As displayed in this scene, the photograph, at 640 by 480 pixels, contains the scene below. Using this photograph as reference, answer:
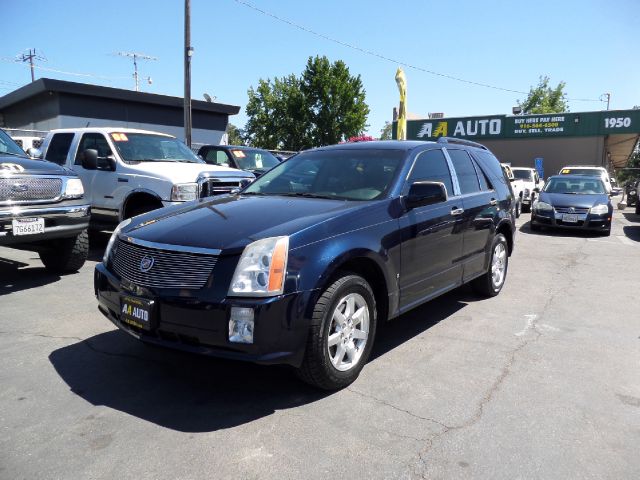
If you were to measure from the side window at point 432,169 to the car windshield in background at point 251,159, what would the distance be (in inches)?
280

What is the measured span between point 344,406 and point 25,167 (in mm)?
4705

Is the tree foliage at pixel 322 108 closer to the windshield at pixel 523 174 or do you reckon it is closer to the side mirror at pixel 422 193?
the windshield at pixel 523 174

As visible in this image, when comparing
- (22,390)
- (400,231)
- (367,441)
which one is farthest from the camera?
(400,231)

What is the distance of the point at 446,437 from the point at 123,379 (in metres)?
2.21

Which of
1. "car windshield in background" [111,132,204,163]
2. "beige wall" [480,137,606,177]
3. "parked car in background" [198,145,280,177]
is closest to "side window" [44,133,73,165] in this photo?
"car windshield in background" [111,132,204,163]

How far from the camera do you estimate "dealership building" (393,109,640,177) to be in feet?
93.7

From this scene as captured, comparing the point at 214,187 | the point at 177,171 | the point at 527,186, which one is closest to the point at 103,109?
the point at 527,186

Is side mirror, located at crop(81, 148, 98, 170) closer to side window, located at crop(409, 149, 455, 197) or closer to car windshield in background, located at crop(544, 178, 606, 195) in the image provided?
side window, located at crop(409, 149, 455, 197)

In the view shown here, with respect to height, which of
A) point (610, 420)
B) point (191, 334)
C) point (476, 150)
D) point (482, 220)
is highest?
point (476, 150)

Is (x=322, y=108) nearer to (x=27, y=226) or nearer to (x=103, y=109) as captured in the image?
(x=103, y=109)

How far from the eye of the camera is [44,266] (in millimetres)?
7145

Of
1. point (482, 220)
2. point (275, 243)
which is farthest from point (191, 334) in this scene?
point (482, 220)

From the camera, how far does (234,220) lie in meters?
3.51

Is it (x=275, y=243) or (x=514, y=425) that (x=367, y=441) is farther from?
(x=275, y=243)
